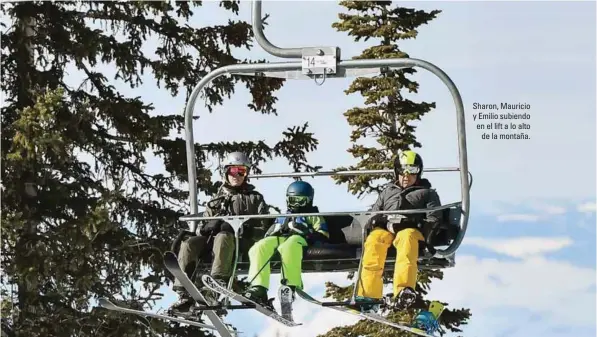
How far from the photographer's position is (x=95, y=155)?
19.8 metres

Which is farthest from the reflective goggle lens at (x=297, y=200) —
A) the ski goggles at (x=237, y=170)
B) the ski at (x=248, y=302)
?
the ski at (x=248, y=302)

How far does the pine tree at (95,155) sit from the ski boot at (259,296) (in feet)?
22.3

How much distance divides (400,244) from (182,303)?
1928mm

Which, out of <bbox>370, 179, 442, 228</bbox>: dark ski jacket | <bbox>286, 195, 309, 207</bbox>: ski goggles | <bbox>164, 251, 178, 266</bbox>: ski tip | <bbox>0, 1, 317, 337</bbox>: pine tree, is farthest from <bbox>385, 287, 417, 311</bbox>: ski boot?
<bbox>0, 1, 317, 337</bbox>: pine tree

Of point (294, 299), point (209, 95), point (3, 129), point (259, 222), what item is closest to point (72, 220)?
point (3, 129)

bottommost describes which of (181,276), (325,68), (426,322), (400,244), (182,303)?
(426,322)

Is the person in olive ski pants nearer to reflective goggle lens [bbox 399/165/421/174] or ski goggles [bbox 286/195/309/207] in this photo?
ski goggles [bbox 286/195/309/207]

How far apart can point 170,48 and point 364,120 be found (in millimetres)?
2945

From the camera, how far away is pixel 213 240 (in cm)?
1145

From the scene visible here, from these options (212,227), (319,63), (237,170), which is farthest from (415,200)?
(212,227)

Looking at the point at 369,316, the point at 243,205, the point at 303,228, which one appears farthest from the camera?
the point at 243,205

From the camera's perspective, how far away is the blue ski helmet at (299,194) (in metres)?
11.5

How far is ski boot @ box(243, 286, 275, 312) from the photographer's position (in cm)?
1102

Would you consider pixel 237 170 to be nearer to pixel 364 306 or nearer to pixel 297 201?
pixel 297 201
